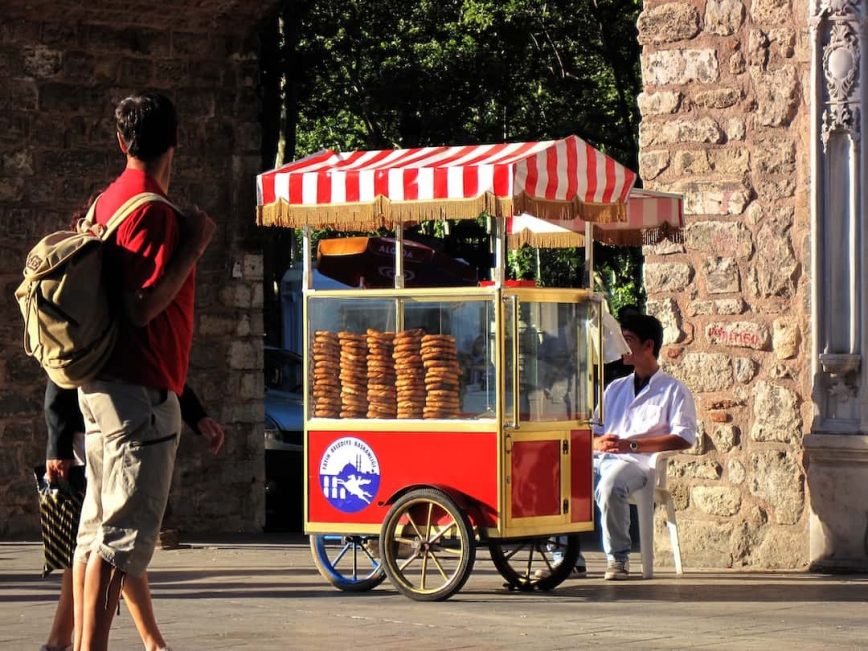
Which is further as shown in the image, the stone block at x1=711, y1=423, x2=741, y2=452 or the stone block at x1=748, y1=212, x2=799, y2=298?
the stone block at x1=711, y1=423, x2=741, y2=452

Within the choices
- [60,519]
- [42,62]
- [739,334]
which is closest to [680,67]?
[739,334]

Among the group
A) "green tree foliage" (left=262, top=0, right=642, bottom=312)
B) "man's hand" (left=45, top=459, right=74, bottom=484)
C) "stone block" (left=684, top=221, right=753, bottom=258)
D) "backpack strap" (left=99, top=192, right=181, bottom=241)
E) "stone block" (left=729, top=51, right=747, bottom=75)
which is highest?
"green tree foliage" (left=262, top=0, right=642, bottom=312)

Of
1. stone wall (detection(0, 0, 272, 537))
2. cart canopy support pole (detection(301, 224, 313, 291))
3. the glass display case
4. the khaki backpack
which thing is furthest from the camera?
stone wall (detection(0, 0, 272, 537))

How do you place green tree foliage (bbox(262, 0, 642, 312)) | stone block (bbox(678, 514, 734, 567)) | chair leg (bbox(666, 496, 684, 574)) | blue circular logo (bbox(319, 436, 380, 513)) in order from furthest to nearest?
green tree foliage (bbox(262, 0, 642, 312)) < stone block (bbox(678, 514, 734, 567)) < chair leg (bbox(666, 496, 684, 574)) < blue circular logo (bbox(319, 436, 380, 513))

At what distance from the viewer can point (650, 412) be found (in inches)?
405

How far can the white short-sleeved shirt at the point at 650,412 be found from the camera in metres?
10.2

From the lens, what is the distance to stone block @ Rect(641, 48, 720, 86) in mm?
10984

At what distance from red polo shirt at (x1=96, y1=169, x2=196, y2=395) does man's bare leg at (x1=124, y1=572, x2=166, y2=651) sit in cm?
62

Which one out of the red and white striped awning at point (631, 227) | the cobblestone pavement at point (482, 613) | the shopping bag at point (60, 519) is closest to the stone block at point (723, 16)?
the red and white striped awning at point (631, 227)

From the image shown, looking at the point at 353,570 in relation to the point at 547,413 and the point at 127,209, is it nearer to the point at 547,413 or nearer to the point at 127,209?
the point at 547,413

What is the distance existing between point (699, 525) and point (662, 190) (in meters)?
1.96

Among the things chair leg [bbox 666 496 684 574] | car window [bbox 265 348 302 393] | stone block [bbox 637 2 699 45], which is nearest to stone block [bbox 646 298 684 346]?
chair leg [bbox 666 496 684 574]

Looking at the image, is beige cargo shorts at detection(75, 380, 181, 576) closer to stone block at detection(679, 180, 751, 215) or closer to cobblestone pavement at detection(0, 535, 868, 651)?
cobblestone pavement at detection(0, 535, 868, 651)

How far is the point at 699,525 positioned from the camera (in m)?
10.9
